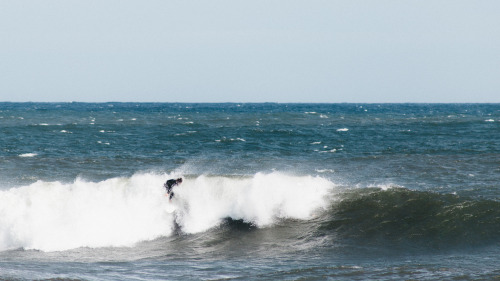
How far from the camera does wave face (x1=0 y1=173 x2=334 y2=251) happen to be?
1631 centimetres

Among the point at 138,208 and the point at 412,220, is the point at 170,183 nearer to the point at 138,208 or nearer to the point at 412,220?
the point at 138,208

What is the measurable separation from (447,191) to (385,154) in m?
12.0

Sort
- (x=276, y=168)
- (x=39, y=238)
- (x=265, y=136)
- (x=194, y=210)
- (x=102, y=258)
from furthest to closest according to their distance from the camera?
1. (x=265, y=136)
2. (x=276, y=168)
3. (x=194, y=210)
4. (x=39, y=238)
5. (x=102, y=258)

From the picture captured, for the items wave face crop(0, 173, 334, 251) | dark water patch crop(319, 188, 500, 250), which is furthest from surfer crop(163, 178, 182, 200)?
dark water patch crop(319, 188, 500, 250)

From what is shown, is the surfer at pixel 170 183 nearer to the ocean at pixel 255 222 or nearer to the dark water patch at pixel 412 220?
the ocean at pixel 255 222

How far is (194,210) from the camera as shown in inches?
708

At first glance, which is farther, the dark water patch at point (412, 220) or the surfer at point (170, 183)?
the surfer at point (170, 183)

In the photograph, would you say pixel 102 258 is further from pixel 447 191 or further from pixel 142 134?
pixel 142 134

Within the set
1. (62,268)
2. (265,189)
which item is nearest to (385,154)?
(265,189)

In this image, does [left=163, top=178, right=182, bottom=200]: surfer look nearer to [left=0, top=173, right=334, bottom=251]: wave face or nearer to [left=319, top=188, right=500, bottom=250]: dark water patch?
→ [left=0, top=173, right=334, bottom=251]: wave face

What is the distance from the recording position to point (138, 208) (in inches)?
712

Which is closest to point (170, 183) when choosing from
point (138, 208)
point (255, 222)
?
point (138, 208)

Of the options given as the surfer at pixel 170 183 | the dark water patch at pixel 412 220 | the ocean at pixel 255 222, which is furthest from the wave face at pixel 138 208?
the dark water patch at pixel 412 220

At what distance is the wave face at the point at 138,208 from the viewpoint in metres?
16.3
